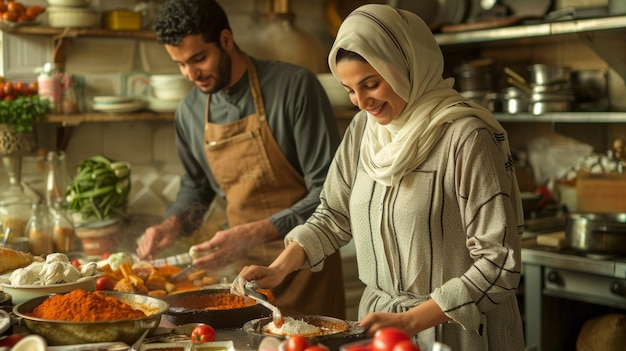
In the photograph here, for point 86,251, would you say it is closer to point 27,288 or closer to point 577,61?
point 27,288

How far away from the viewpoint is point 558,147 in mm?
A: 4766

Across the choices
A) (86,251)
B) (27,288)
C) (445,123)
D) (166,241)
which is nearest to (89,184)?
(86,251)

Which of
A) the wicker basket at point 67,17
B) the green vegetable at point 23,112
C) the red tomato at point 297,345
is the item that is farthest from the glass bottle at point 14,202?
the red tomato at point 297,345

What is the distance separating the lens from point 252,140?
345 cm

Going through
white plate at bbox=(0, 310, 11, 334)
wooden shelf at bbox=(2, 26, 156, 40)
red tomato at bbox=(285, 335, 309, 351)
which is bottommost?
white plate at bbox=(0, 310, 11, 334)

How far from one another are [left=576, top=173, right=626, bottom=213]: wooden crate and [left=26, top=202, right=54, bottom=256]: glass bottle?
2.48 meters

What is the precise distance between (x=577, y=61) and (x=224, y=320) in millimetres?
3083

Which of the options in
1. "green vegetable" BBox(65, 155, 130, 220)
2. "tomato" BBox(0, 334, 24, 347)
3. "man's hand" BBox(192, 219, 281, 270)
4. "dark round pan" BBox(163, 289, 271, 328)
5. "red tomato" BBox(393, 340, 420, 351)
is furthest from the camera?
"green vegetable" BBox(65, 155, 130, 220)

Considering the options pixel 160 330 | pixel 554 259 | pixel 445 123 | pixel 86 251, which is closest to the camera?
pixel 160 330

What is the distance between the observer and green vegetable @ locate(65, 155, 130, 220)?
393 centimetres

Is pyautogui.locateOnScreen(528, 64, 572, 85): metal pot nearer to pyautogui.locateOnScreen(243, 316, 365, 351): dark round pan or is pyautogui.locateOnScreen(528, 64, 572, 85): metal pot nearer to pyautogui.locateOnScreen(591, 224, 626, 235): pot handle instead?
pyautogui.locateOnScreen(591, 224, 626, 235): pot handle

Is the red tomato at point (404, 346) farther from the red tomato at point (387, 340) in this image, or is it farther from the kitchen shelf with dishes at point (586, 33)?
the kitchen shelf with dishes at point (586, 33)

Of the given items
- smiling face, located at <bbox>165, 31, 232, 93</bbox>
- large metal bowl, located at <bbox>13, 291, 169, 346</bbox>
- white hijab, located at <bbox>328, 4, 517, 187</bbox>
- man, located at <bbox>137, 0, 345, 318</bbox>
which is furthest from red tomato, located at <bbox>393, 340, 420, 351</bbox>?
smiling face, located at <bbox>165, 31, 232, 93</bbox>

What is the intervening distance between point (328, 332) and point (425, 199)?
51 centimetres
